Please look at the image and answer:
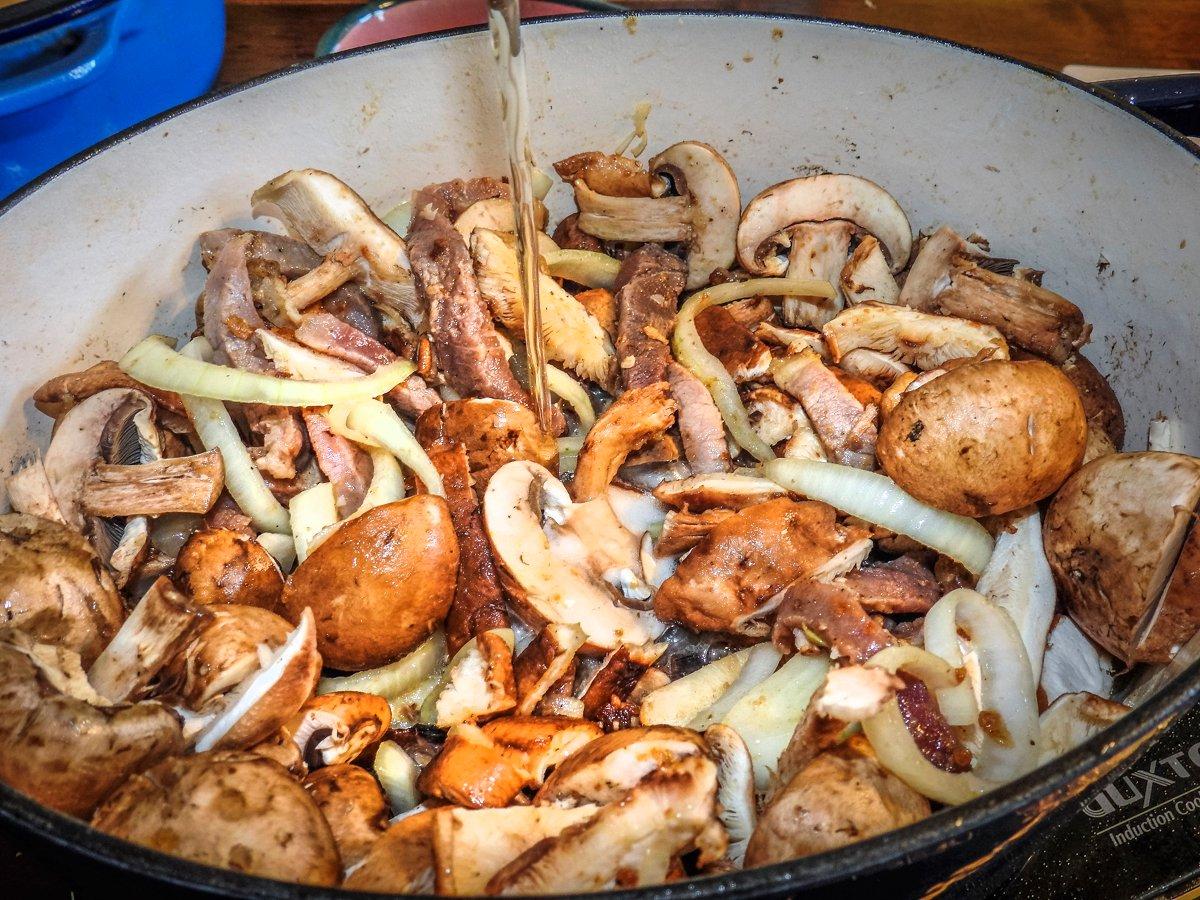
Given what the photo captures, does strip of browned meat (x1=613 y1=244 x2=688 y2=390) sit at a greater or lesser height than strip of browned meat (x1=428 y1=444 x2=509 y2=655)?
greater

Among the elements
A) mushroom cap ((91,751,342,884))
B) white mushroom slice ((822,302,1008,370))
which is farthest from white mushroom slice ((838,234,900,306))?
mushroom cap ((91,751,342,884))

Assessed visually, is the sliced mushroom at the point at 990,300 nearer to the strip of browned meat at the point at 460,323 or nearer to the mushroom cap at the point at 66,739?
the strip of browned meat at the point at 460,323

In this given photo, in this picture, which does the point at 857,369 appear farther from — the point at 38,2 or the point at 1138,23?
the point at 1138,23

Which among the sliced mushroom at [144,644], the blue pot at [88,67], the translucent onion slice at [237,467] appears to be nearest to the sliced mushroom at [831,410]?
the translucent onion slice at [237,467]

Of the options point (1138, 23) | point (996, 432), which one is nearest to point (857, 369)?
point (996, 432)

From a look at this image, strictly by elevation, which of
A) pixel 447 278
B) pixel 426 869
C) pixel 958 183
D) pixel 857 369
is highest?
pixel 958 183

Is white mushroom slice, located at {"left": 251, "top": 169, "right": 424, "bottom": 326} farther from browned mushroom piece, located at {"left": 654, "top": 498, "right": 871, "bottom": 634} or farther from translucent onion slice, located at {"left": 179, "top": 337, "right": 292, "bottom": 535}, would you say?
browned mushroom piece, located at {"left": 654, "top": 498, "right": 871, "bottom": 634}
